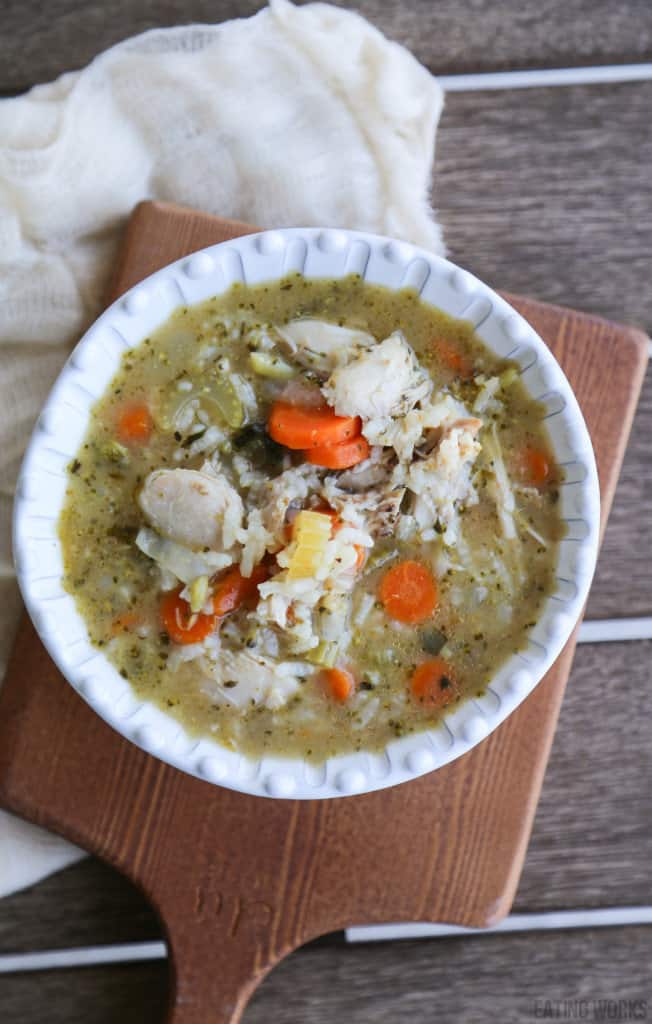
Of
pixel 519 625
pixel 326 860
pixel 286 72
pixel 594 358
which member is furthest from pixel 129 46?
pixel 326 860

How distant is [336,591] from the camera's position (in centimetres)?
204

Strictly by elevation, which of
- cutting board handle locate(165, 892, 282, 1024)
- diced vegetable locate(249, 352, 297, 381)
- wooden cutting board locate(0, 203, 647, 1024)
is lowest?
cutting board handle locate(165, 892, 282, 1024)

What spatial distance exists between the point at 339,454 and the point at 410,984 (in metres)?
1.62

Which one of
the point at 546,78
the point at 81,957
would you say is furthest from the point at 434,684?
the point at 546,78

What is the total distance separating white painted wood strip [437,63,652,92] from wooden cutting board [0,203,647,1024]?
0.70 m

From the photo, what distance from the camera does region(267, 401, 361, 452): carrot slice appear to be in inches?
79.7

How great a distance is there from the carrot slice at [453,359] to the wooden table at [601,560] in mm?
636

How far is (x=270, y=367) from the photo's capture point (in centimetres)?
209

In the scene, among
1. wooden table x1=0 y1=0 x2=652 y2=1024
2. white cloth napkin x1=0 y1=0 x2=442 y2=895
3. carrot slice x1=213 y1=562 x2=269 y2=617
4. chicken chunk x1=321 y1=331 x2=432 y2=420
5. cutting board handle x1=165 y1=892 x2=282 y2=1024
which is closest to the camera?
chicken chunk x1=321 y1=331 x2=432 y2=420

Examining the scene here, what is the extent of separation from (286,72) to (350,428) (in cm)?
118

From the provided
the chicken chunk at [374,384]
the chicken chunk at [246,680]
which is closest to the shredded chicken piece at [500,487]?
the chicken chunk at [374,384]

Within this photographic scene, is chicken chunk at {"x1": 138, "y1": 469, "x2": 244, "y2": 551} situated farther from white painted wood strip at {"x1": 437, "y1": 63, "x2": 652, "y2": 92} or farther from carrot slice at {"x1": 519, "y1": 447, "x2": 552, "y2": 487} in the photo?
white painted wood strip at {"x1": 437, "y1": 63, "x2": 652, "y2": 92}

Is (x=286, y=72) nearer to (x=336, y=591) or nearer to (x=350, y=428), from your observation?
(x=350, y=428)

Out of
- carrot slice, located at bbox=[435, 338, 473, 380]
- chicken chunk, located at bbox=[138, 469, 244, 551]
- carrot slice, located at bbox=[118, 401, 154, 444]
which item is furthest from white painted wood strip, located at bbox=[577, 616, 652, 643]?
carrot slice, located at bbox=[118, 401, 154, 444]
